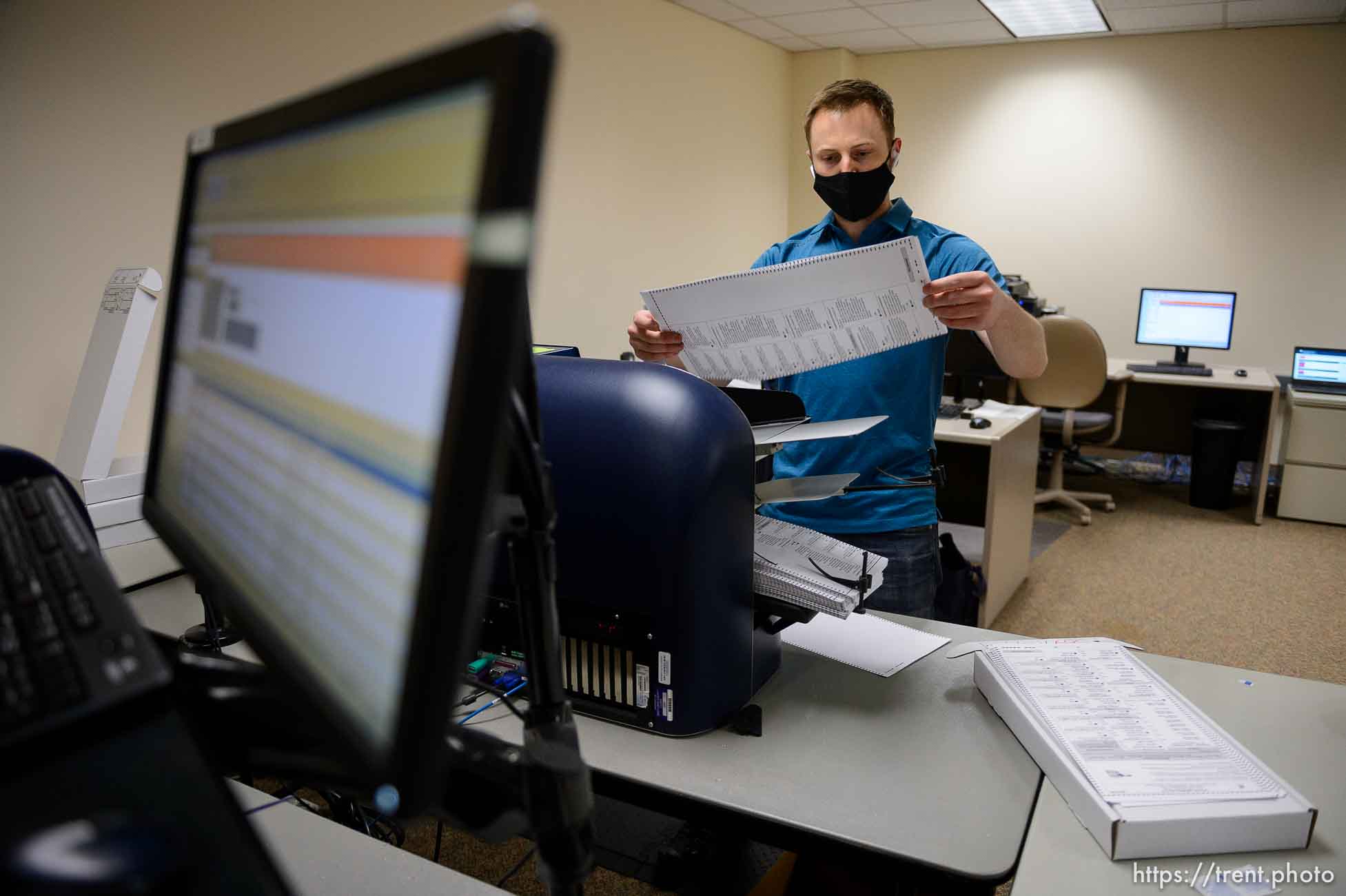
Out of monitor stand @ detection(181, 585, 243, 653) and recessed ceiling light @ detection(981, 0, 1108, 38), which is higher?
recessed ceiling light @ detection(981, 0, 1108, 38)

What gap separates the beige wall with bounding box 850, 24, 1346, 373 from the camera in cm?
522

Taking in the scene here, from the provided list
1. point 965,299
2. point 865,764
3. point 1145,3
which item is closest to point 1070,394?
point 1145,3

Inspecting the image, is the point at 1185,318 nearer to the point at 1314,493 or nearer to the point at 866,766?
the point at 1314,493

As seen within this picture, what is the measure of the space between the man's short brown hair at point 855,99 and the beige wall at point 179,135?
569mm

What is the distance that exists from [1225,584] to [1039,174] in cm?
323

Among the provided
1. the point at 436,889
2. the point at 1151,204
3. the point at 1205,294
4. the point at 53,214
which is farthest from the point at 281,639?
the point at 1151,204

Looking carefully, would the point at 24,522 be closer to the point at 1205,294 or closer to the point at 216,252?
the point at 216,252

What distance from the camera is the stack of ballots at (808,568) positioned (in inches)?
42.6

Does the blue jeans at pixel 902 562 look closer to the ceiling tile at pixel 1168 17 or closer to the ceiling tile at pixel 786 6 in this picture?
the ceiling tile at pixel 786 6

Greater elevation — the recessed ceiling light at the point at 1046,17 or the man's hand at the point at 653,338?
the recessed ceiling light at the point at 1046,17

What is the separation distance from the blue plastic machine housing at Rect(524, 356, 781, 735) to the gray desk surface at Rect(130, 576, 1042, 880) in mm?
58

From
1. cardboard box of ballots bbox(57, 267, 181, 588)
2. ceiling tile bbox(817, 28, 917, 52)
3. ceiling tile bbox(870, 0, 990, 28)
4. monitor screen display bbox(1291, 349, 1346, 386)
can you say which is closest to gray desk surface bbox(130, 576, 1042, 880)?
cardboard box of ballots bbox(57, 267, 181, 588)

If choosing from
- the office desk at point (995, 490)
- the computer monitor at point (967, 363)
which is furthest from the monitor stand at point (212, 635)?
the computer monitor at point (967, 363)

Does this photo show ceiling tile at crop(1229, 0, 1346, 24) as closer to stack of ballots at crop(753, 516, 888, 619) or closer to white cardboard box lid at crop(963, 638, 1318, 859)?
stack of ballots at crop(753, 516, 888, 619)
